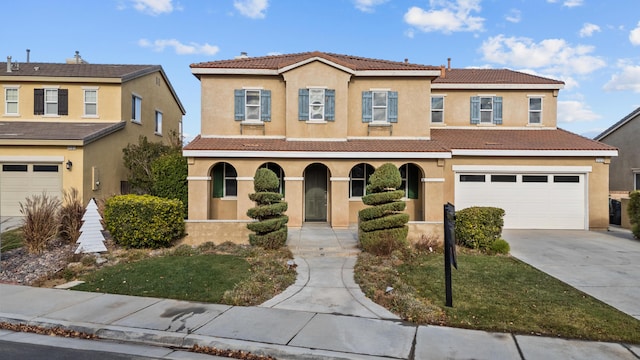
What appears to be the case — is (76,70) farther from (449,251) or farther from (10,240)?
(449,251)

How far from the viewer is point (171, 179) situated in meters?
16.2

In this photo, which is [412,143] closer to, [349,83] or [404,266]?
[349,83]

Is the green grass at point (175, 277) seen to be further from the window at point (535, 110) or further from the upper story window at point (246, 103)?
the window at point (535, 110)

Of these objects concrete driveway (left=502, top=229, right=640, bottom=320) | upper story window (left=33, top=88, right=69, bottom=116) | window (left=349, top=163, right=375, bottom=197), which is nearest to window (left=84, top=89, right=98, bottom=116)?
upper story window (left=33, top=88, right=69, bottom=116)

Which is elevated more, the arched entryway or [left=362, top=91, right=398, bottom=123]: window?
[left=362, top=91, right=398, bottom=123]: window

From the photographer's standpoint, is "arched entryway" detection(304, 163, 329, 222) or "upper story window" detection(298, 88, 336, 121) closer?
"upper story window" detection(298, 88, 336, 121)

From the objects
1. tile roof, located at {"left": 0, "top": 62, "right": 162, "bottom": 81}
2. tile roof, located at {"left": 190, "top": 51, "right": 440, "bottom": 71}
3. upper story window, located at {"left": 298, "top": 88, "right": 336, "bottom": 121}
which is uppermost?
tile roof, located at {"left": 0, "top": 62, "right": 162, "bottom": 81}

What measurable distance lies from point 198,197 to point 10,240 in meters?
5.99

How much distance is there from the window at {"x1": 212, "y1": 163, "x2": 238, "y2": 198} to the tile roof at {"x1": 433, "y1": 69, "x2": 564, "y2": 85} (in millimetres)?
10930

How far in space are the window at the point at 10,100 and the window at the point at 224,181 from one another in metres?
12.8

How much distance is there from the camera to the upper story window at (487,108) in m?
19.2

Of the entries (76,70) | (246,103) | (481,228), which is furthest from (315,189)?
(76,70)

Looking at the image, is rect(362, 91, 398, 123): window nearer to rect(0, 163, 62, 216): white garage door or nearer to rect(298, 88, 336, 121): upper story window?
rect(298, 88, 336, 121): upper story window

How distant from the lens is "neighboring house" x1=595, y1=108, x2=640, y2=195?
2123 centimetres
